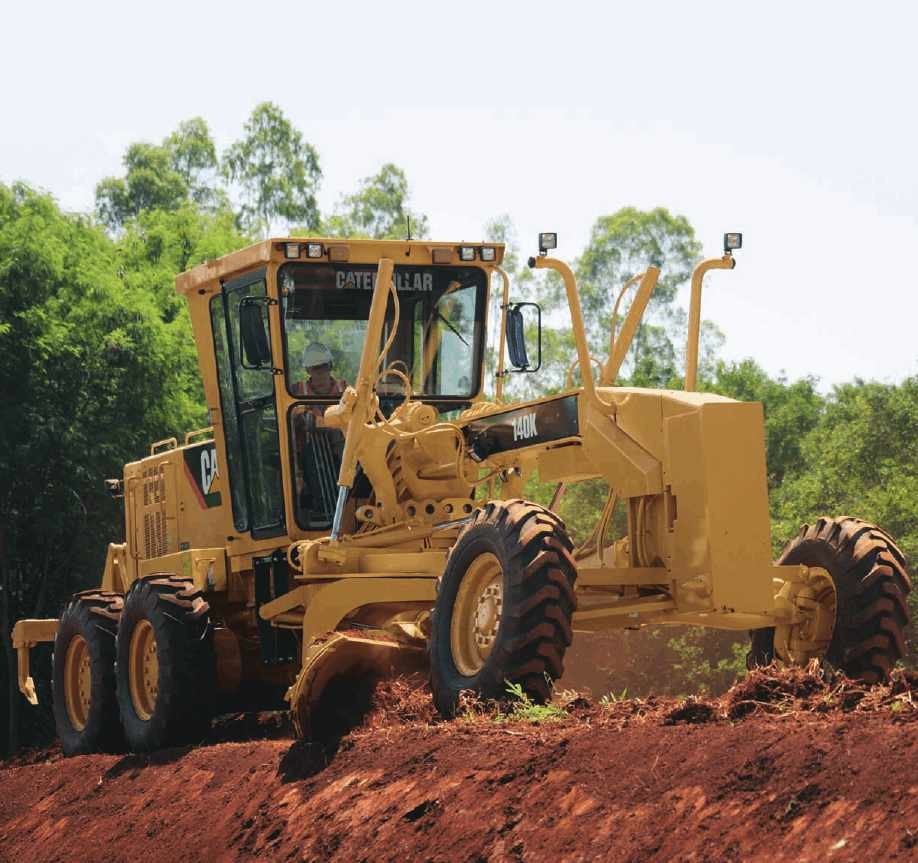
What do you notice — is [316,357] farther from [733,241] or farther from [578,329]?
[733,241]

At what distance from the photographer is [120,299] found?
31422mm

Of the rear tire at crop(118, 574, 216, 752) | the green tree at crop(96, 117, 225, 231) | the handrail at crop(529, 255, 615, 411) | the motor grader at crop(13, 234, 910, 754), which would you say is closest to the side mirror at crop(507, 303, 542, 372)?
the motor grader at crop(13, 234, 910, 754)

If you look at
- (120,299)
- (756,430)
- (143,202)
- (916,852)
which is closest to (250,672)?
(756,430)

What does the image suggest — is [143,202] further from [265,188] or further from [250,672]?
[250,672]

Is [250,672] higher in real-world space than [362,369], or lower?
lower

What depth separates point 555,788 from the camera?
25.2ft

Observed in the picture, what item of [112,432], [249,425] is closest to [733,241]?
[249,425]

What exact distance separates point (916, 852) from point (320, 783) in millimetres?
4676

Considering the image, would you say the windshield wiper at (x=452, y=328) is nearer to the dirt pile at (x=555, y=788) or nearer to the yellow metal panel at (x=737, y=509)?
the dirt pile at (x=555, y=788)

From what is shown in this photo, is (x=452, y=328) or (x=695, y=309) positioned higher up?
(x=452, y=328)

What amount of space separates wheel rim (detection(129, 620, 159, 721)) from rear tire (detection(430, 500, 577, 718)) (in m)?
3.93

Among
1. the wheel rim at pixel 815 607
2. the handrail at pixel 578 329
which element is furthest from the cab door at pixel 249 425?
the wheel rim at pixel 815 607

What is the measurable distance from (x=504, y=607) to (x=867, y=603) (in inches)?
93.3

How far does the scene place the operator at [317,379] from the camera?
13.5 m
